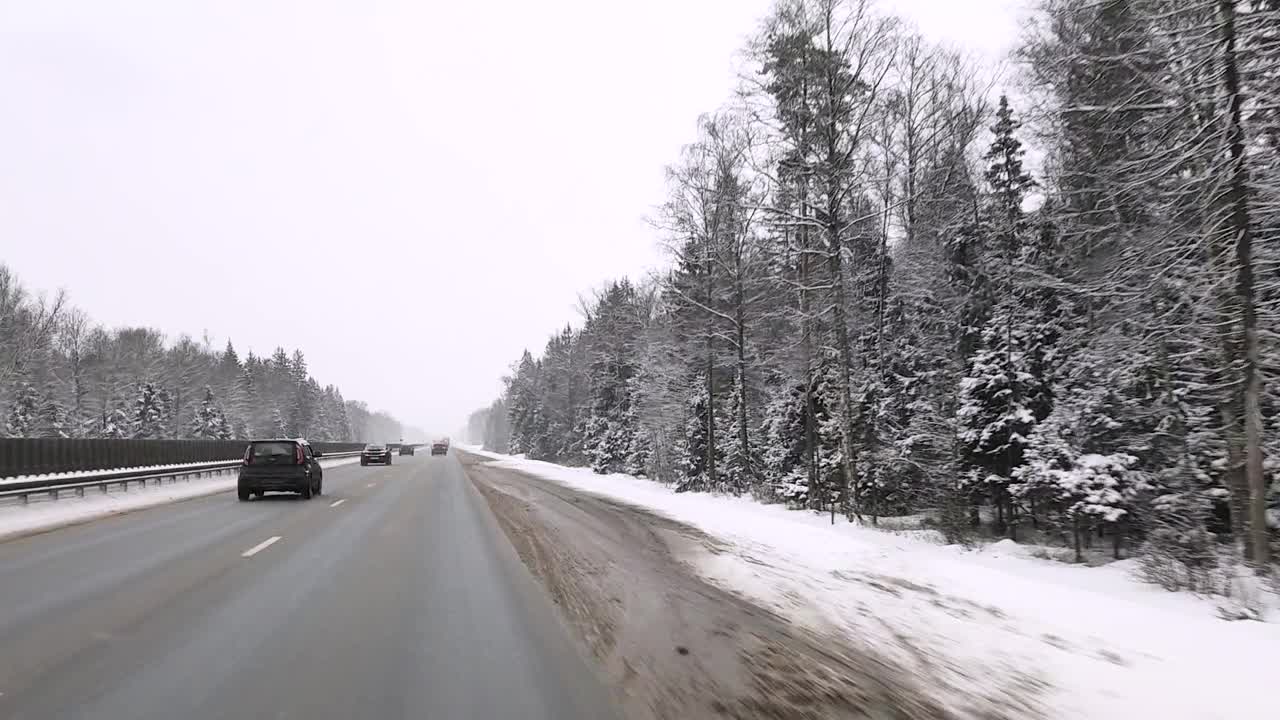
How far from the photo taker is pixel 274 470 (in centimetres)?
1811

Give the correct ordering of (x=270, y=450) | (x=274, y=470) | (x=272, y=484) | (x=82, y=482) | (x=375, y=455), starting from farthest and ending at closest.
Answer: (x=375, y=455) → (x=270, y=450) → (x=274, y=470) → (x=272, y=484) → (x=82, y=482)

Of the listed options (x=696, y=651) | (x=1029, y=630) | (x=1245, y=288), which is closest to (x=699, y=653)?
(x=696, y=651)

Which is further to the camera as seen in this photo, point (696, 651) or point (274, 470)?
point (274, 470)

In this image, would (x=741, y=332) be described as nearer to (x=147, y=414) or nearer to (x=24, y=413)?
(x=24, y=413)

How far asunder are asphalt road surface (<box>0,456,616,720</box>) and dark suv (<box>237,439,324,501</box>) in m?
7.33

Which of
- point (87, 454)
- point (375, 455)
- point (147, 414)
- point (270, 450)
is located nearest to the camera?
point (270, 450)

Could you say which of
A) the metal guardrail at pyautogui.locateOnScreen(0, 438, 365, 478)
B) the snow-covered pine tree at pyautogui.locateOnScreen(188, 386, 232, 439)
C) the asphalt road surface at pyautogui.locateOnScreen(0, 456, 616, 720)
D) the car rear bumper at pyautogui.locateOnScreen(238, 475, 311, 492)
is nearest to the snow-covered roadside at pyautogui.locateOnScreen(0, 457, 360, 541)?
the metal guardrail at pyautogui.locateOnScreen(0, 438, 365, 478)

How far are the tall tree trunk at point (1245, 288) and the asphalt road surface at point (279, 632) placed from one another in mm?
9900

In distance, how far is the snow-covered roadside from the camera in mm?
12695

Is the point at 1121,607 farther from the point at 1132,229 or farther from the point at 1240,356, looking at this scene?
the point at 1132,229

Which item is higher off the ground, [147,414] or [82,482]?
[147,414]

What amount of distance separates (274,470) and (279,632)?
1426cm

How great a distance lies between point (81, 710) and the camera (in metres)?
3.86

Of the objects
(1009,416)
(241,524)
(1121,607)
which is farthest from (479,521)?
(1009,416)
